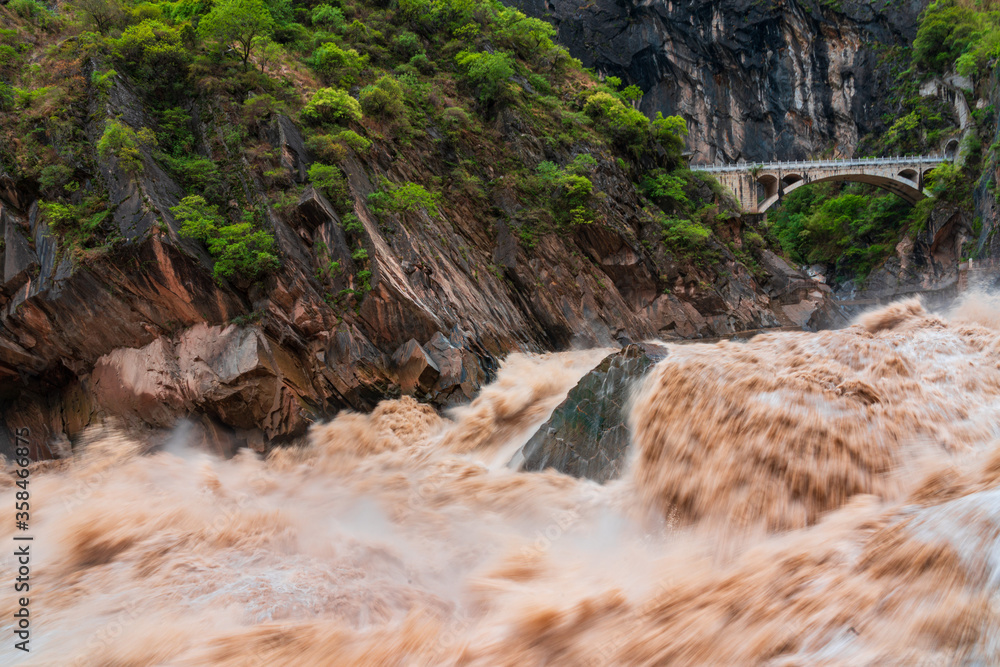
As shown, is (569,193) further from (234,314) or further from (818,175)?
(818,175)

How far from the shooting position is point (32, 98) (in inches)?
486

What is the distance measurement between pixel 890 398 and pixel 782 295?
22.4 metres

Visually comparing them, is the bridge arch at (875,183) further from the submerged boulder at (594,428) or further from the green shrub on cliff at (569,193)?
the submerged boulder at (594,428)

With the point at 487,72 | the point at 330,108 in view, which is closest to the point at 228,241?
the point at 330,108

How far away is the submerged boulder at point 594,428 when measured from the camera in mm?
7523

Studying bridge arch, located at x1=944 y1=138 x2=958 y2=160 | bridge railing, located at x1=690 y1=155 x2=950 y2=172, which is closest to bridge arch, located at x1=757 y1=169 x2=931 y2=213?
bridge railing, located at x1=690 y1=155 x2=950 y2=172

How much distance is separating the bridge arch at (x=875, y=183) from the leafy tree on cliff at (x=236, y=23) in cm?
3553

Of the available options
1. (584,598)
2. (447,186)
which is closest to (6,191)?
(447,186)

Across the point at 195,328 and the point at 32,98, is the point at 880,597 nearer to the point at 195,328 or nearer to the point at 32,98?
the point at 195,328

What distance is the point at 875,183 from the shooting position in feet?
134

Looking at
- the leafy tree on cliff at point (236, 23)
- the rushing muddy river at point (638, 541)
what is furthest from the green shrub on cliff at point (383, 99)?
the rushing muddy river at point (638, 541)

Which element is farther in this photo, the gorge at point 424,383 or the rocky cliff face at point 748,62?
the rocky cliff face at point 748,62

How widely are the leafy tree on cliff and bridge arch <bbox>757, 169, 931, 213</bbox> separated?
117ft

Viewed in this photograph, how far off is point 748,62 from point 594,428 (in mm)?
57341
